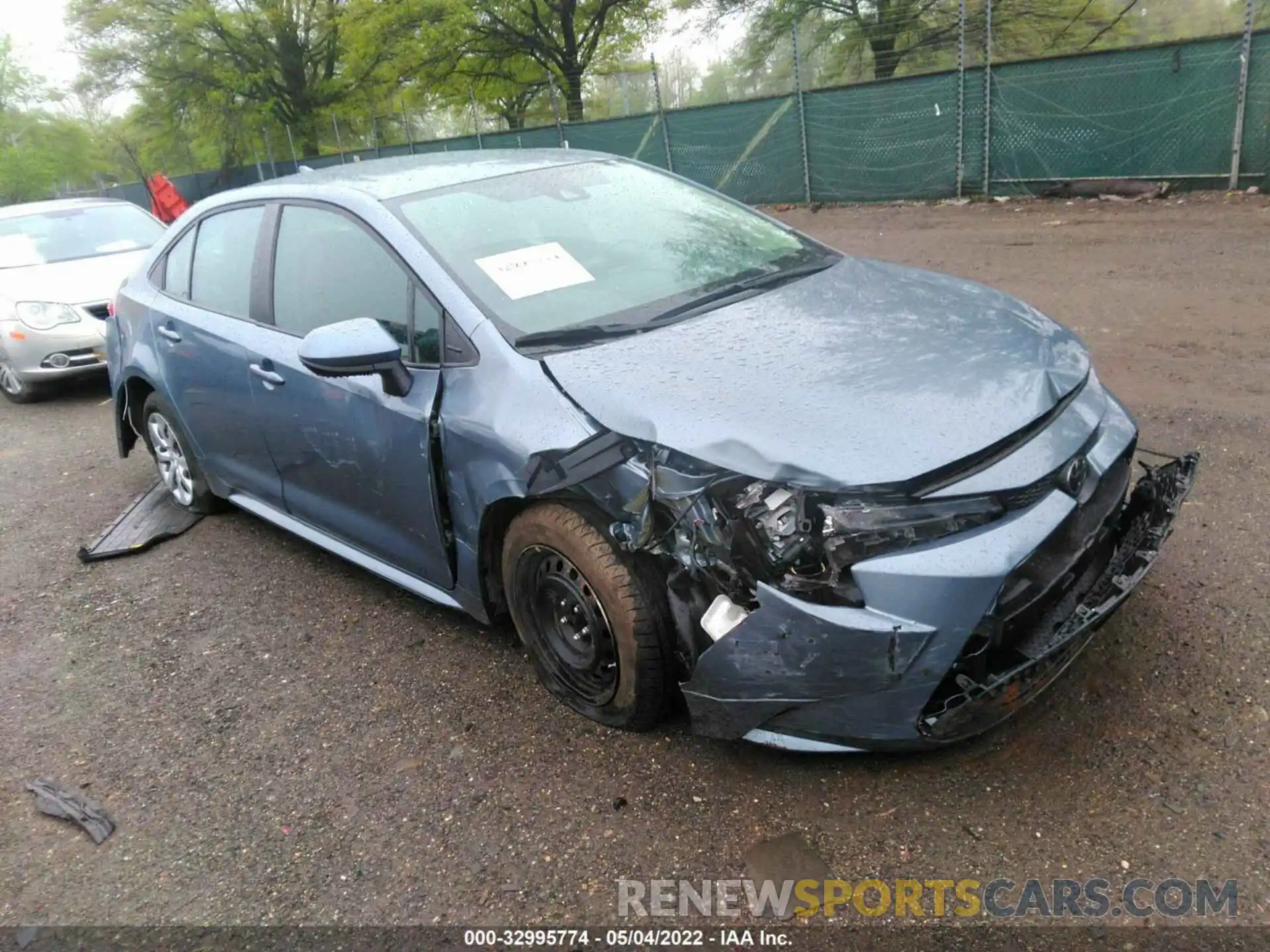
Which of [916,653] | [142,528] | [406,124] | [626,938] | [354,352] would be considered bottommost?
[626,938]

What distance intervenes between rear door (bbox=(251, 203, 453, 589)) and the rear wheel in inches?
210

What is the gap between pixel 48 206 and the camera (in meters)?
8.92

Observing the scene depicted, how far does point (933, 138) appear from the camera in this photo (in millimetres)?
12586

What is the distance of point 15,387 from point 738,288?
24.0ft

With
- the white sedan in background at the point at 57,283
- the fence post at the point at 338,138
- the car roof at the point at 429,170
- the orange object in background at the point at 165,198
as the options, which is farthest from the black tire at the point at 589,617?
the fence post at the point at 338,138

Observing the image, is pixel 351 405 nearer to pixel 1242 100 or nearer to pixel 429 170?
pixel 429 170

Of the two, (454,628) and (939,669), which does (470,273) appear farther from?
(939,669)

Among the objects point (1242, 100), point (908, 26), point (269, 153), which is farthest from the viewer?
point (269, 153)

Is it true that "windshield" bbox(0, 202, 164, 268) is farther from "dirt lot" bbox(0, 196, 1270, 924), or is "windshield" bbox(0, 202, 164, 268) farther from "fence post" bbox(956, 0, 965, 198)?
"fence post" bbox(956, 0, 965, 198)

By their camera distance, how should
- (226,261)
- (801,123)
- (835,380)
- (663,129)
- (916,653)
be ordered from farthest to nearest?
1. (663,129)
2. (801,123)
3. (226,261)
4. (835,380)
5. (916,653)

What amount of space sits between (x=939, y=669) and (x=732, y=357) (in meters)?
1.05

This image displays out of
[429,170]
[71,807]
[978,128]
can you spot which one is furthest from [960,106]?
[71,807]

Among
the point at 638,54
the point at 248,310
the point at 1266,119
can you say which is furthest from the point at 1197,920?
the point at 638,54

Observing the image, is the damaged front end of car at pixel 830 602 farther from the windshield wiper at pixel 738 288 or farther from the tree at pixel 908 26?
the tree at pixel 908 26
